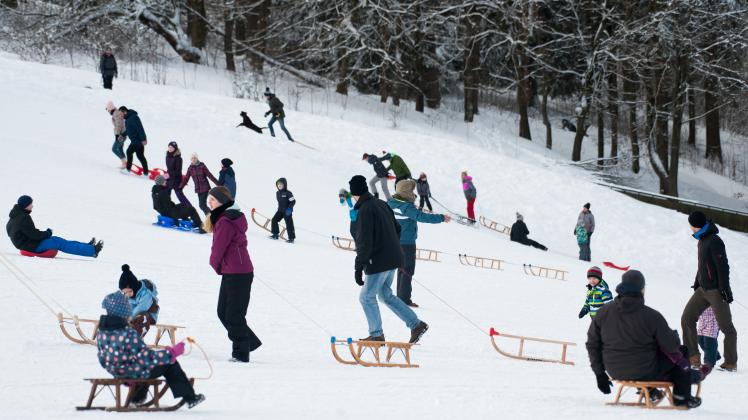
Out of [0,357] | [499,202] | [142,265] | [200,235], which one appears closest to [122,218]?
[200,235]

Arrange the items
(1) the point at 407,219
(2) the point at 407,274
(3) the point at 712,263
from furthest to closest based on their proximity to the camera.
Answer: (2) the point at 407,274
(1) the point at 407,219
(3) the point at 712,263

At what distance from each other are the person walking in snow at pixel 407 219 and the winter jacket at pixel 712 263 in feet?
9.75

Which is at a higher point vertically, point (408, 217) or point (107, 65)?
point (107, 65)

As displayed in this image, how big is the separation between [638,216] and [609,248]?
2.38m

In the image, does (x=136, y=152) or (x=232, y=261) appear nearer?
(x=232, y=261)

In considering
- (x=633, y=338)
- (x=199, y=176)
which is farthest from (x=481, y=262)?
(x=633, y=338)

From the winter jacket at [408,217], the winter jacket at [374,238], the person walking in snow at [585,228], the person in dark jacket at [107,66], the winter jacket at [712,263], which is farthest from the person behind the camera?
the person in dark jacket at [107,66]

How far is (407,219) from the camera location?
12055mm

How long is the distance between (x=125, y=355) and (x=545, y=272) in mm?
14726

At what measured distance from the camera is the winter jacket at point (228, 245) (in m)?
8.20

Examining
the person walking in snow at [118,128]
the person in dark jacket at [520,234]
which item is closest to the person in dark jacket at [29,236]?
the person walking in snow at [118,128]

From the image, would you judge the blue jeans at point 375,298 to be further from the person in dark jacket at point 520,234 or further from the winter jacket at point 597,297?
the person in dark jacket at point 520,234

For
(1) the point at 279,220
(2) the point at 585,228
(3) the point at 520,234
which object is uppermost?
(1) the point at 279,220

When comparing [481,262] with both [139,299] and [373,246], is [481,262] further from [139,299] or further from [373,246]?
[139,299]
